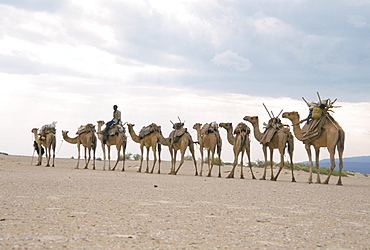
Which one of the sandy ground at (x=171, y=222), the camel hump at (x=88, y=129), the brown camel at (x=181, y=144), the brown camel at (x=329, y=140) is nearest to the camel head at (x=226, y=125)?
the brown camel at (x=181, y=144)

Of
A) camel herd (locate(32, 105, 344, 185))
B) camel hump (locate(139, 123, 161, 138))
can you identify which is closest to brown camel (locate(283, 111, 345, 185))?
camel herd (locate(32, 105, 344, 185))

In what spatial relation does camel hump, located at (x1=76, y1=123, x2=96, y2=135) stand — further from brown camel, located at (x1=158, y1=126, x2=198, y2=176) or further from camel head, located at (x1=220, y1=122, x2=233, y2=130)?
camel head, located at (x1=220, y1=122, x2=233, y2=130)

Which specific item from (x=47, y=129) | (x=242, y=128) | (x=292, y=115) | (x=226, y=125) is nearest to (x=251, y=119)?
(x=242, y=128)

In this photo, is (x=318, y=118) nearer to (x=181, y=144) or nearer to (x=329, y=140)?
(x=329, y=140)

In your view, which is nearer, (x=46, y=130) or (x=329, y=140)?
(x=329, y=140)

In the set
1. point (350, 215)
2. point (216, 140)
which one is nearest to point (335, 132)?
point (216, 140)

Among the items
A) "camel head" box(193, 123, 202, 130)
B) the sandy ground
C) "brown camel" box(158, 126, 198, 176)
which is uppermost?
"camel head" box(193, 123, 202, 130)

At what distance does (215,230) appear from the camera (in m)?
5.62

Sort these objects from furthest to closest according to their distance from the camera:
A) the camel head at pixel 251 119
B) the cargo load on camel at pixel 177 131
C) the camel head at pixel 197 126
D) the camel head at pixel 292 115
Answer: the camel head at pixel 197 126, the cargo load on camel at pixel 177 131, the camel head at pixel 251 119, the camel head at pixel 292 115

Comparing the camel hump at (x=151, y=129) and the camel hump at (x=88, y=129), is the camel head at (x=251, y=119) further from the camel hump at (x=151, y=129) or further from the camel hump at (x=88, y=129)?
the camel hump at (x=88, y=129)

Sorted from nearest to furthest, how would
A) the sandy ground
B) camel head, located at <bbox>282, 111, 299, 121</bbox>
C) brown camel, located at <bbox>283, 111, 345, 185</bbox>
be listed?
the sandy ground < brown camel, located at <bbox>283, 111, 345, 185</bbox> < camel head, located at <bbox>282, 111, 299, 121</bbox>

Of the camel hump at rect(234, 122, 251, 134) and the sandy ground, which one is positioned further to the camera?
the camel hump at rect(234, 122, 251, 134)

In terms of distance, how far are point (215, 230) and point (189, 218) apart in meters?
0.91

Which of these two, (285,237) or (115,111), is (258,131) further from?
(285,237)
